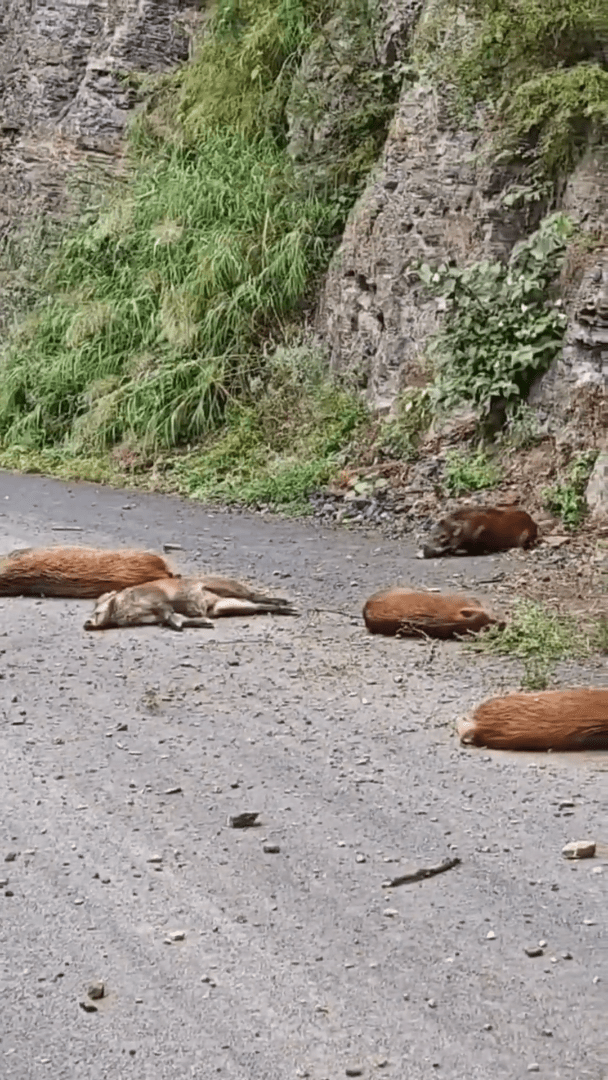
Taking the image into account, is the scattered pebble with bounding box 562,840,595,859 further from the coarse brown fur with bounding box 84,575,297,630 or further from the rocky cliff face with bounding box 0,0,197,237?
Result: the rocky cliff face with bounding box 0,0,197,237

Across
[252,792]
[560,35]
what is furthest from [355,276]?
[252,792]

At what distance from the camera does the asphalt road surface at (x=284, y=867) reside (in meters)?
3.45

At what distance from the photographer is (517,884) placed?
14.0 feet

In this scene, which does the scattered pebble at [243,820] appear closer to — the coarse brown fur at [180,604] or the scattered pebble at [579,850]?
the scattered pebble at [579,850]

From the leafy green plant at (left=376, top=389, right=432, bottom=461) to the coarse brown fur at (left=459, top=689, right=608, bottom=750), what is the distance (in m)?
6.39

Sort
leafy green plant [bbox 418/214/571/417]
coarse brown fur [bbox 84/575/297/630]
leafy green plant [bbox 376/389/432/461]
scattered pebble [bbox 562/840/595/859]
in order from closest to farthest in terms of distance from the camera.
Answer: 1. scattered pebble [bbox 562/840/595/859]
2. coarse brown fur [bbox 84/575/297/630]
3. leafy green plant [bbox 418/214/571/417]
4. leafy green plant [bbox 376/389/432/461]

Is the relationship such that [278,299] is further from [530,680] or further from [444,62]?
[530,680]

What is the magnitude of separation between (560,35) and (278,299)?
4.11 metres

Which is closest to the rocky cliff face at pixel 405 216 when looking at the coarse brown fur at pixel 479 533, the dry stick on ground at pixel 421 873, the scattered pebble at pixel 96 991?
the coarse brown fur at pixel 479 533

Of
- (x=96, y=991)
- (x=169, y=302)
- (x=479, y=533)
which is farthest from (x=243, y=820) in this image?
(x=169, y=302)

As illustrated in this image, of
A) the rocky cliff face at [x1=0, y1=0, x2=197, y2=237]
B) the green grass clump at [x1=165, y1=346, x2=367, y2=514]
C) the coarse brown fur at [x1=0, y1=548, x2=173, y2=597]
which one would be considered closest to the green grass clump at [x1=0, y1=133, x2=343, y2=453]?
the green grass clump at [x1=165, y1=346, x2=367, y2=514]

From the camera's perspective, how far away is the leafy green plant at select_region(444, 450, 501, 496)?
Result: 35.9ft

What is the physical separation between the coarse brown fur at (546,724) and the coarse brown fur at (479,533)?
3756 millimetres

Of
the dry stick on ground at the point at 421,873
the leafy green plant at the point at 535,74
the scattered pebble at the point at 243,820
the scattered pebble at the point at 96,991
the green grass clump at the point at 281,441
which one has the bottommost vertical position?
the green grass clump at the point at 281,441
